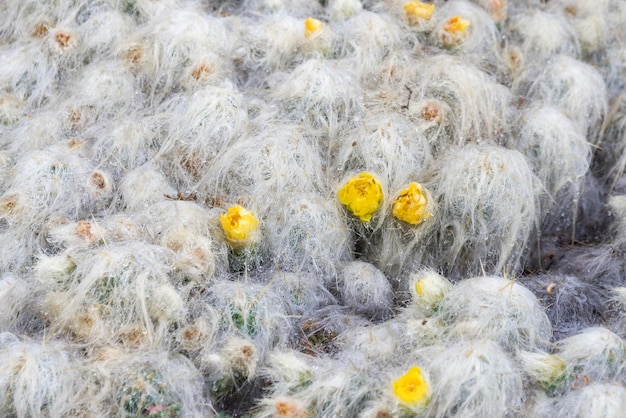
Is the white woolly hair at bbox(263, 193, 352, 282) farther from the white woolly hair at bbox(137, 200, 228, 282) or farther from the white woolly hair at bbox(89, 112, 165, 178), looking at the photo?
the white woolly hair at bbox(89, 112, 165, 178)

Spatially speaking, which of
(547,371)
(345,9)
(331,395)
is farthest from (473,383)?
(345,9)

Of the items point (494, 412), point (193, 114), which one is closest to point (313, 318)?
point (494, 412)

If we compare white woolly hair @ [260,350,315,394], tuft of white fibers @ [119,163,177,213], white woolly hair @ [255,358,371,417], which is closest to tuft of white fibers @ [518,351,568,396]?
white woolly hair @ [255,358,371,417]

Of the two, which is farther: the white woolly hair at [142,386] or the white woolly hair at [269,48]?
the white woolly hair at [269,48]

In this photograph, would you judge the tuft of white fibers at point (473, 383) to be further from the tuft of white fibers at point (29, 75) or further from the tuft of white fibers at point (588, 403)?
the tuft of white fibers at point (29, 75)

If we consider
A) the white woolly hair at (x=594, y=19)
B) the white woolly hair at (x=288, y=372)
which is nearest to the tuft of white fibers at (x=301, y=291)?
the white woolly hair at (x=288, y=372)

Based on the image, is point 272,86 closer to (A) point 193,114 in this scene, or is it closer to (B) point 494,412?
(A) point 193,114
